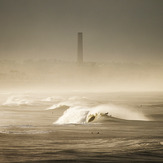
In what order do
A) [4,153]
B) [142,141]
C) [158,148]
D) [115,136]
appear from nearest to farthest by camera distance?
[4,153] → [158,148] → [142,141] → [115,136]

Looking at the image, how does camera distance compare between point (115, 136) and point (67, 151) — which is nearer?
point (67, 151)

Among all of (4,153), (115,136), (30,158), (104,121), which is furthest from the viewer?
(104,121)

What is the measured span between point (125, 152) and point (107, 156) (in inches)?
44.8

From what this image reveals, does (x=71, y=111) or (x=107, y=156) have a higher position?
(x=71, y=111)

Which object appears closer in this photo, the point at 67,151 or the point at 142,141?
the point at 67,151

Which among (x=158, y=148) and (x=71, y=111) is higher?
(x=71, y=111)

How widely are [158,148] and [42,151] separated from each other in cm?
505

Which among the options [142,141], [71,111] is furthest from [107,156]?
[71,111]

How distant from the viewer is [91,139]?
1845 centimetres

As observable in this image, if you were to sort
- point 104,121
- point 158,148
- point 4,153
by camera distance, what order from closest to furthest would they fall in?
point 4,153 → point 158,148 → point 104,121

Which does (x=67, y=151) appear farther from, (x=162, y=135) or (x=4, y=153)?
(x=162, y=135)

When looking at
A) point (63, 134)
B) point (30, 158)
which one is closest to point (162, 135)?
point (63, 134)

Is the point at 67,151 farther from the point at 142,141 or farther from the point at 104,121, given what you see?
the point at 104,121

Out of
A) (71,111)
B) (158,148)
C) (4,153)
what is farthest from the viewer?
(71,111)
